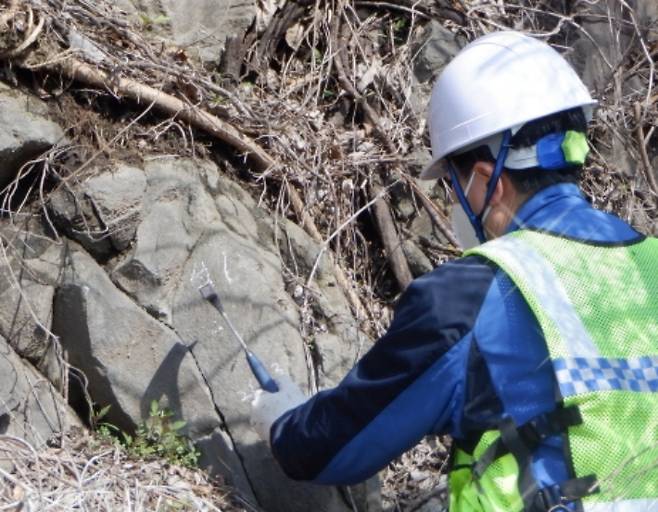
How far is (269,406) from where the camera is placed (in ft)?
10.6

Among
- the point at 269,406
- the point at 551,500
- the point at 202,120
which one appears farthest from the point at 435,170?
the point at 202,120

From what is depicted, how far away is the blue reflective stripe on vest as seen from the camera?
7.90ft

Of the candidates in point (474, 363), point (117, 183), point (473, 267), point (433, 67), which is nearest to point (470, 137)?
point (473, 267)

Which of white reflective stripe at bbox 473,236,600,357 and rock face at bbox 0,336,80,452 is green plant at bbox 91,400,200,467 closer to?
rock face at bbox 0,336,80,452

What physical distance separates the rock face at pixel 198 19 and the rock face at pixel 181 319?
84 cm

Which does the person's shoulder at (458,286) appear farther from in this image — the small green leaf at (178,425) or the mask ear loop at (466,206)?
the small green leaf at (178,425)

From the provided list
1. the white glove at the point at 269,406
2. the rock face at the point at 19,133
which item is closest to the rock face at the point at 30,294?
the rock face at the point at 19,133

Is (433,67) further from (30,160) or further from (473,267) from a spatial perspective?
(473,267)

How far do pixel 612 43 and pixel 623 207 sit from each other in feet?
3.16

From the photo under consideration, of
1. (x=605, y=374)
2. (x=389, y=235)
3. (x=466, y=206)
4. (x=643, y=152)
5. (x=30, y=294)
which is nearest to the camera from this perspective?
(x=605, y=374)

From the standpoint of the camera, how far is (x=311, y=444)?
2877mm

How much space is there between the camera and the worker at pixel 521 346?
2.46 metres

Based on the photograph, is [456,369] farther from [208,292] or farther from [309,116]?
[309,116]

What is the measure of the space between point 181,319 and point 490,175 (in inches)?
55.9
